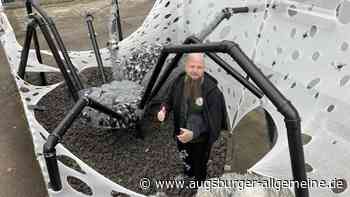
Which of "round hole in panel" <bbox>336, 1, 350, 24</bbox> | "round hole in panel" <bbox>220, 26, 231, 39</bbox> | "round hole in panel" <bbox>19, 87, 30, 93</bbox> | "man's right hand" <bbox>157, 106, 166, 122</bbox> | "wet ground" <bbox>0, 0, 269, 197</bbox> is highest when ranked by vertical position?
"round hole in panel" <bbox>336, 1, 350, 24</bbox>

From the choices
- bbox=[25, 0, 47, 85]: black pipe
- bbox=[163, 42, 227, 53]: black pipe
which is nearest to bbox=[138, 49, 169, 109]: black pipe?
bbox=[163, 42, 227, 53]: black pipe

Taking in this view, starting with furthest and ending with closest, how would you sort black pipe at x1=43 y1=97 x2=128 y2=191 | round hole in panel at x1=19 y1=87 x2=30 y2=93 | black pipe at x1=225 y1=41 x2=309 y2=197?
round hole in panel at x1=19 y1=87 x2=30 y2=93 → black pipe at x1=43 y1=97 x2=128 y2=191 → black pipe at x1=225 y1=41 x2=309 y2=197

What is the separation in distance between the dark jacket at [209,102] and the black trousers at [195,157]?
0.13 meters

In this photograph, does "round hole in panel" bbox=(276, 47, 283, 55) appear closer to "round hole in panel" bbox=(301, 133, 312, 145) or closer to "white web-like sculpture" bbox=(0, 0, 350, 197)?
"white web-like sculpture" bbox=(0, 0, 350, 197)

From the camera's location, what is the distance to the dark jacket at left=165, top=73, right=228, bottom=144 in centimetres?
262

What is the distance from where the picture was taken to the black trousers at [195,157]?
2.92 m

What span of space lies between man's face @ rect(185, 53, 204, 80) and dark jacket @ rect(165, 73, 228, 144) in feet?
0.42

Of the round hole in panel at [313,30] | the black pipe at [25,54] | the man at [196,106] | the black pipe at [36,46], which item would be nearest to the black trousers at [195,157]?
the man at [196,106]

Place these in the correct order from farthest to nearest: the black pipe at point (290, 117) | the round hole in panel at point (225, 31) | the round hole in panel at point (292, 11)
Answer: the round hole in panel at point (225, 31), the round hole in panel at point (292, 11), the black pipe at point (290, 117)

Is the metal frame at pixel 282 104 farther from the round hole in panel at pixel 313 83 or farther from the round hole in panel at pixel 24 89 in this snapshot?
the round hole in panel at pixel 24 89

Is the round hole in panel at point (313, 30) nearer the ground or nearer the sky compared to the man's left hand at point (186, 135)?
nearer the sky

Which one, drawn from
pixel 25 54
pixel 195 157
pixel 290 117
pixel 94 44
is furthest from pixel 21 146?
pixel 290 117

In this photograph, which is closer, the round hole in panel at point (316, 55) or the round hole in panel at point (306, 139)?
the round hole in panel at point (306, 139)

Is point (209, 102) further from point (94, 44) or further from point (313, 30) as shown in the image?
point (94, 44)
